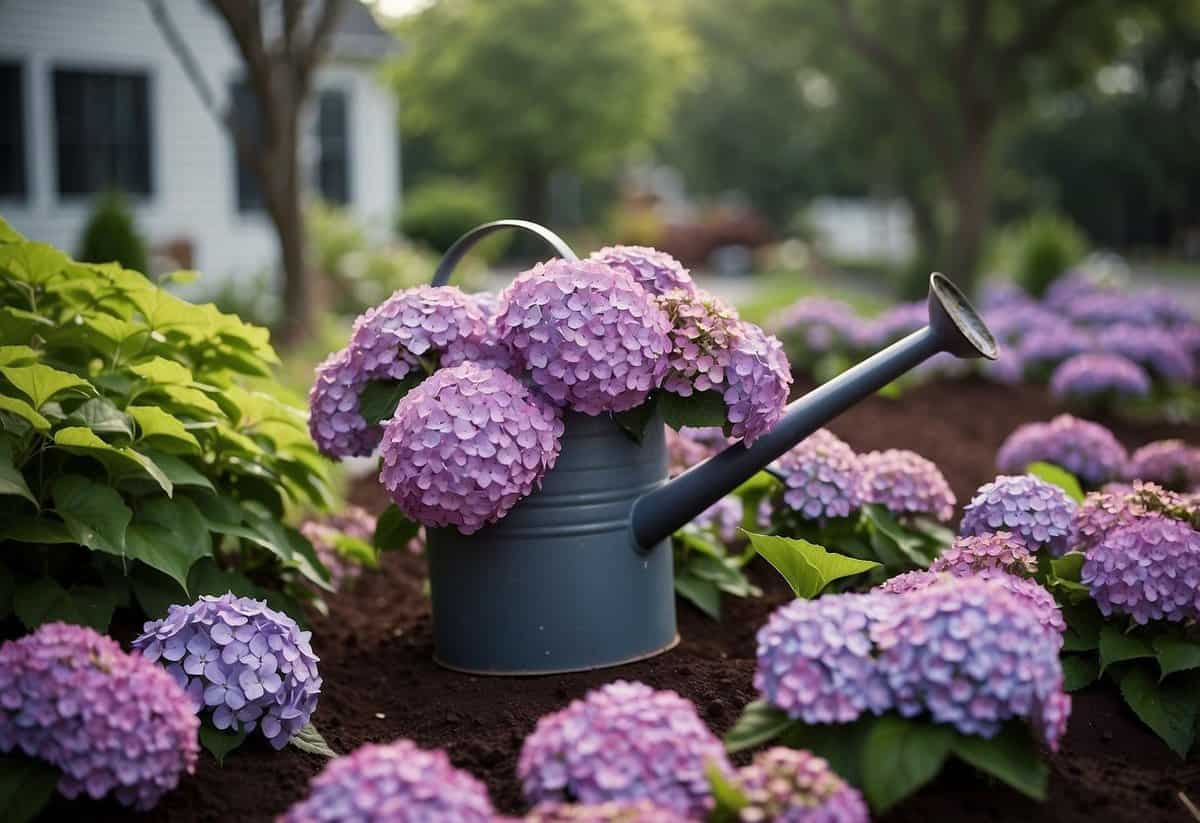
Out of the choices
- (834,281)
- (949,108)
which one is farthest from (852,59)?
(834,281)

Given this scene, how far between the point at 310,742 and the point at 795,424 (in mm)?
1153

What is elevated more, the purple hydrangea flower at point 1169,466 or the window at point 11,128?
the window at point 11,128

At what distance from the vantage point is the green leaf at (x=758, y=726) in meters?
2.01

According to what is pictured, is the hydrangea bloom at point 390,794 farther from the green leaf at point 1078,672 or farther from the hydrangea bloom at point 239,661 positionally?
the green leaf at point 1078,672

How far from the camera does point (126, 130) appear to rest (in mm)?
13062

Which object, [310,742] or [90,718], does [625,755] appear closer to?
[90,718]

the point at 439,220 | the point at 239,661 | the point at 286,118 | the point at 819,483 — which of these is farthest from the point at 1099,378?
the point at 439,220

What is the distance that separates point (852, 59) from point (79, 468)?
822 inches

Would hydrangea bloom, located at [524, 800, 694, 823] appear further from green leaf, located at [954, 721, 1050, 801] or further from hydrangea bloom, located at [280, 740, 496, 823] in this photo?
green leaf, located at [954, 721, 1050, 801]

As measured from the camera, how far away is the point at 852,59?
22.2 metres

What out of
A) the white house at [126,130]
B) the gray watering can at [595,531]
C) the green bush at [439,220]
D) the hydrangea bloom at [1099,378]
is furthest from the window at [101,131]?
the gray watering can at [595,531]

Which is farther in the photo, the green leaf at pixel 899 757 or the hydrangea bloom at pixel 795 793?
the green leaf at pixel 899 757

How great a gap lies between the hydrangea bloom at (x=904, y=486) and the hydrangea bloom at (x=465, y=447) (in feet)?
3.48

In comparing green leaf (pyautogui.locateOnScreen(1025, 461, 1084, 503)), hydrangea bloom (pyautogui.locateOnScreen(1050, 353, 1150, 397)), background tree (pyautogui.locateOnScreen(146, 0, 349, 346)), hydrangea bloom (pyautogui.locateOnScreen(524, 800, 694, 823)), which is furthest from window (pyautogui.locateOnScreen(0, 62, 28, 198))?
hydrangea bloom (pyautogui.locateOnScreen(524, 800, 694, 823))
